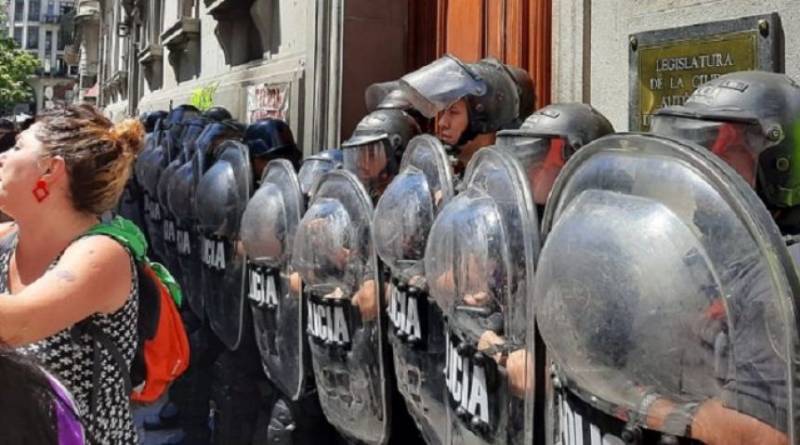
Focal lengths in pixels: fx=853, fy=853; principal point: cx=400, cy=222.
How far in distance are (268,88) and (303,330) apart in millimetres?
4219

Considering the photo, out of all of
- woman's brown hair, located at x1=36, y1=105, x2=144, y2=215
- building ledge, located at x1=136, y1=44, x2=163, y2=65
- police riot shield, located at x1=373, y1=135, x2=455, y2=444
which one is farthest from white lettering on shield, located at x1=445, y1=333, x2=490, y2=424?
building ledge, located at x1=136, y1=44, x2=163, y2=65

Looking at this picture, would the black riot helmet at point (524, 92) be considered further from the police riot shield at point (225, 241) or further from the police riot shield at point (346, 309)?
the police riot shield at point (225, 241)

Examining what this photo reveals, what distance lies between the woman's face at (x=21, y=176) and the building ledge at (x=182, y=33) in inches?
382

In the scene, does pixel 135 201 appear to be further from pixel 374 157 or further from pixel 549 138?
pixel 549 138

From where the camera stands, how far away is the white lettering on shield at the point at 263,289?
3.70 m

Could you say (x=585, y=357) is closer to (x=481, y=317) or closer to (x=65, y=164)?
(x=481, y=317)

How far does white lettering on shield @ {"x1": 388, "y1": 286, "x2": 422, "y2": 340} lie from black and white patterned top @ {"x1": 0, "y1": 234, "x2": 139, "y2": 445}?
2.80 ft

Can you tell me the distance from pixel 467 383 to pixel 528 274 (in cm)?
37

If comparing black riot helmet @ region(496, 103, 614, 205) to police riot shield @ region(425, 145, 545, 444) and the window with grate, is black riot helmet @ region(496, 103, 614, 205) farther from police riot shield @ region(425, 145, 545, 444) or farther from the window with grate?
the window with grate

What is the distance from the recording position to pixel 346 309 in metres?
3.01

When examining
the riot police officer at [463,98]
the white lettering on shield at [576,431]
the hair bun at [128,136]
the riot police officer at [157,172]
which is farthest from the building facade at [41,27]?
the white lettering on shield at [576,431]

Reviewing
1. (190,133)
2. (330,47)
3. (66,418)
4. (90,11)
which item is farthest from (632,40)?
(90,11)

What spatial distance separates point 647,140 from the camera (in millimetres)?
1604

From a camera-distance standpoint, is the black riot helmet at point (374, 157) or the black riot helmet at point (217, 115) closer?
the black riot helmet at point (374, 157)
